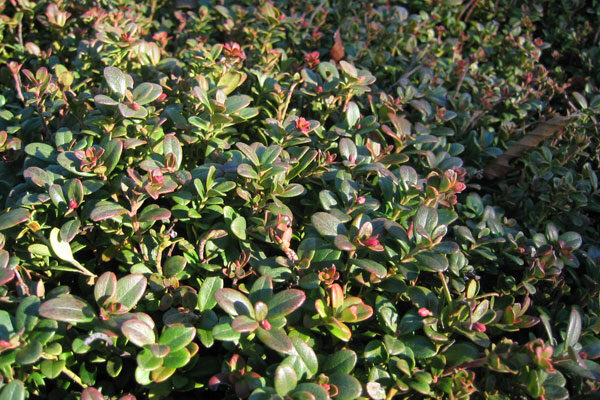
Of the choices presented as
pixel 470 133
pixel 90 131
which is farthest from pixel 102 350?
pixel 470 133

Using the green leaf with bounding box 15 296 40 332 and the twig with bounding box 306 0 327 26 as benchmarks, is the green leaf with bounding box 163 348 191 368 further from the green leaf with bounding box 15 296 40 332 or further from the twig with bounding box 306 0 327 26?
the twig with bounding box 306 0 327 26

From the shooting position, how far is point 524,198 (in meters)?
2.30

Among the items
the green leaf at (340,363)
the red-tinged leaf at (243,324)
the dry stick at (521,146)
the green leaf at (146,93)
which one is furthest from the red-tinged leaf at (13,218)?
the dry stick at (521,146)

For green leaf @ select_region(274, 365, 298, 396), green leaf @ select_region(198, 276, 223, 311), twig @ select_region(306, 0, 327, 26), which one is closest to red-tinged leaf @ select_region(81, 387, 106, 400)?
green leaf @ select_region(198, 276, 223, 311)

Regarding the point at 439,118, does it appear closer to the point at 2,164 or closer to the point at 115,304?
the point at 115,304

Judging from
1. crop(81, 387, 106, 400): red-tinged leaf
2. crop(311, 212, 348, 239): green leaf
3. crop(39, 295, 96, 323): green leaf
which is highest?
crop(311, 212, 348, 239): green leaf

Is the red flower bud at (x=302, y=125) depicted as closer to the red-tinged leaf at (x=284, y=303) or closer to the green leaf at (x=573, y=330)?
the red-tinged leaf at (x=284, y=303)

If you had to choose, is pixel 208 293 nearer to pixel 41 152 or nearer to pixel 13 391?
pixel 13 391

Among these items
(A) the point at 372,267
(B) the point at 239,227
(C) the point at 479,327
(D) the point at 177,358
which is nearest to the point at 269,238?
(B) the point at 239,227

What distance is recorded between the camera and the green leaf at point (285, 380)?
1.17 metres

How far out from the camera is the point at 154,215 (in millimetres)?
1439

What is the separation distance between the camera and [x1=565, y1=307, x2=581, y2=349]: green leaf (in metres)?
1.44

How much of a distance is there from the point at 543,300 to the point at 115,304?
152cm

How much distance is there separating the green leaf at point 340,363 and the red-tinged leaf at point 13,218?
939 mm
